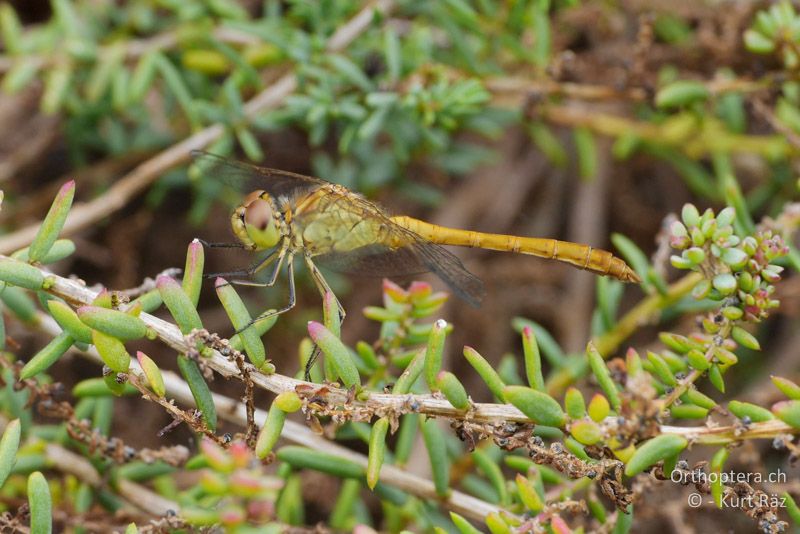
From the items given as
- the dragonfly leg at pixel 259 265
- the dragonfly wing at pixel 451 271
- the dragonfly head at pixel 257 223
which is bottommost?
the dragonfly leg at pixel 259 265

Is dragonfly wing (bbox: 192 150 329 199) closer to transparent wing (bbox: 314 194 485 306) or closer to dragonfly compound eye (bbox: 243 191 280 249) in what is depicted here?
Result: transparent wing (bbox: 314 194 485 306)

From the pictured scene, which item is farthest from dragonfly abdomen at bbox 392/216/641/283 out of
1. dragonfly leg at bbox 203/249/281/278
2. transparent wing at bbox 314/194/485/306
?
dragonfly leg at bbox 203/249/281/278

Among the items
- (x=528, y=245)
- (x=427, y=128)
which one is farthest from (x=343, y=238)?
(x=528, y=245)

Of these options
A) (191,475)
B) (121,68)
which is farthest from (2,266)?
(121,68)

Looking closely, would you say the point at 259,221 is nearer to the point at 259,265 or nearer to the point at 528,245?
the point at 259,265

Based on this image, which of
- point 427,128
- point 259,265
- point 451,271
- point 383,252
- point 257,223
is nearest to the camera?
point 257,223

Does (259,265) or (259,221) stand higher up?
(259,221)

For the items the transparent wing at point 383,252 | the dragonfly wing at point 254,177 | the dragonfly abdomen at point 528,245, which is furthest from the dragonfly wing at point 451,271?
the dragonfly wing at point 254,177

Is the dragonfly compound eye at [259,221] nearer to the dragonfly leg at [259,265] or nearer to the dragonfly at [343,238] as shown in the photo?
the dragonfly at [343,238]
